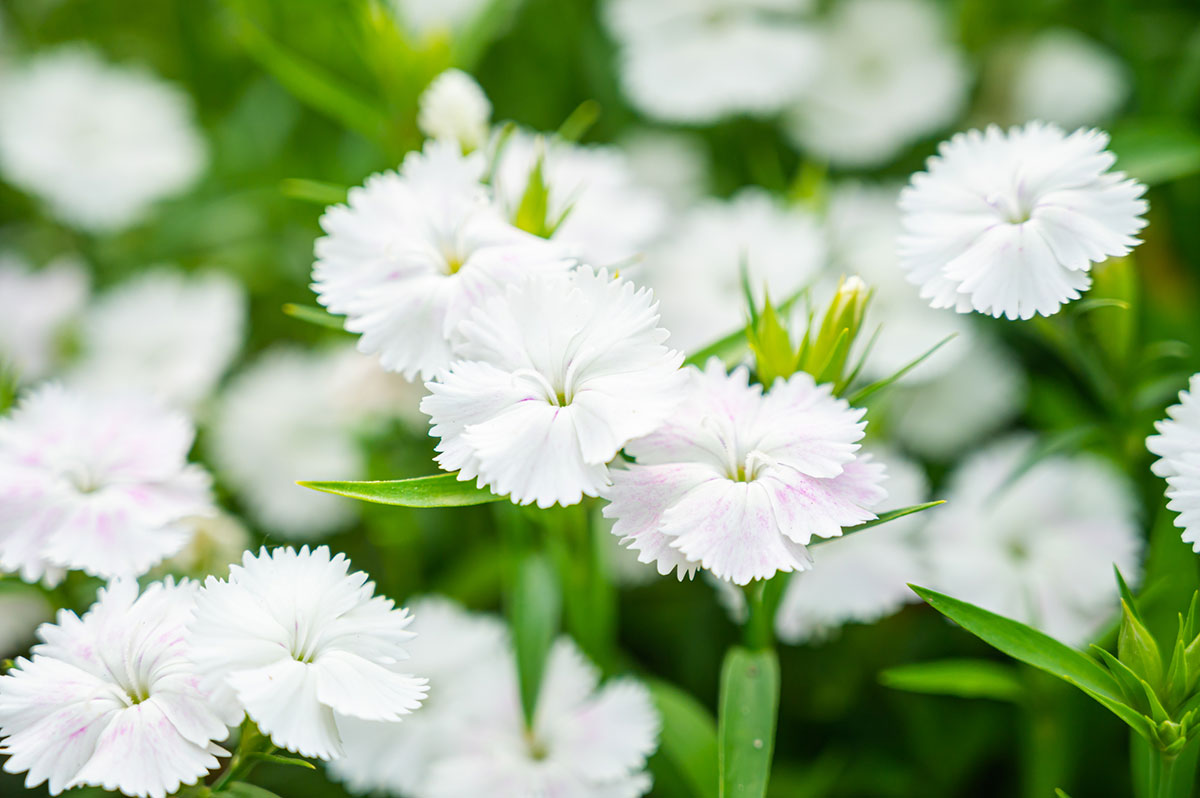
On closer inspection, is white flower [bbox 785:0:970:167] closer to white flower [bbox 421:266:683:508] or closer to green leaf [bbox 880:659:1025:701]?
green leaf [bbox 880:659:1025:701]

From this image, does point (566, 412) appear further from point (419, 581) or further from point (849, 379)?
point (419, 581)

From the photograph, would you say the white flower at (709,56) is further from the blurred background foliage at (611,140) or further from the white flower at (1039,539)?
the white flower at (1039,539)

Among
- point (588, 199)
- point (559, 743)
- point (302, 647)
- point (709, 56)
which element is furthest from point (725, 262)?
point (302, 647)

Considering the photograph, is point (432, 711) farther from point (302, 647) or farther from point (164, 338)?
point (164, 338)

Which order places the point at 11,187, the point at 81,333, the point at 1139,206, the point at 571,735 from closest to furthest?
the point at 1139,206, the point at 571,735, the point at 81,333, the point at 11,187

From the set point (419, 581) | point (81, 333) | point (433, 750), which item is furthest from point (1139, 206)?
point (81, 333)

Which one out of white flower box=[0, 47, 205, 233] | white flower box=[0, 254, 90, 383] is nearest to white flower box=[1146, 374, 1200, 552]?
white flower box=[0, 254, 90, 383]
